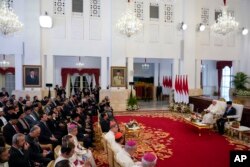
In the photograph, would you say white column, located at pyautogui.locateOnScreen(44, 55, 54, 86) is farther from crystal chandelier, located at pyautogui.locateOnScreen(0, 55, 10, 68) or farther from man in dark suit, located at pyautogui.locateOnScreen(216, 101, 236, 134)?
man in dark suit, located at pyautogui.locateOnScreen(216, 101, 236, 134)

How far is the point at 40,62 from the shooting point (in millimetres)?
12570

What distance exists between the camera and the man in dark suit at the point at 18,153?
3.62 meters

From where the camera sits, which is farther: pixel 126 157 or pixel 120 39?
pixel 120 39

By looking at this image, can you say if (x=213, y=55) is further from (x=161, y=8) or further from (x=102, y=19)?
(x=102, y=19)

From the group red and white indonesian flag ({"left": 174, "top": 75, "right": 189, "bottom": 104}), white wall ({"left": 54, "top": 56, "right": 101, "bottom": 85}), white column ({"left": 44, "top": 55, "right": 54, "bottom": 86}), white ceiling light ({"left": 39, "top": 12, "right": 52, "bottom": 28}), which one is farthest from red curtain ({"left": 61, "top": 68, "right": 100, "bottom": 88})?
red and white indonesian flag ({"left": 174, "top": 75, "right": 189, "bottom": 104})

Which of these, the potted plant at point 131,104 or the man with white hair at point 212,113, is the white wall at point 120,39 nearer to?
the potted plant at point 131,104

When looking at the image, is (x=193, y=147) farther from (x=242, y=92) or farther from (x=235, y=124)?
(x=242, y=92)

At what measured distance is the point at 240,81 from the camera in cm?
A: 1498

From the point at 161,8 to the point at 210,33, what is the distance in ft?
11.7

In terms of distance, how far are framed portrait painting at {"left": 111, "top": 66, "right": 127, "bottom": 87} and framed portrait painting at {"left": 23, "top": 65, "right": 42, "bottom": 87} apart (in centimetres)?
393

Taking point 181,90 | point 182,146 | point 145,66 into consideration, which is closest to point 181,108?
point 181,90

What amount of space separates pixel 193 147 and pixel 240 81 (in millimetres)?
9890

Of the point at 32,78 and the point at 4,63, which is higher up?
the point at 4,63

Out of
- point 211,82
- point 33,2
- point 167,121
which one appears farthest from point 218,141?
point 211,82
